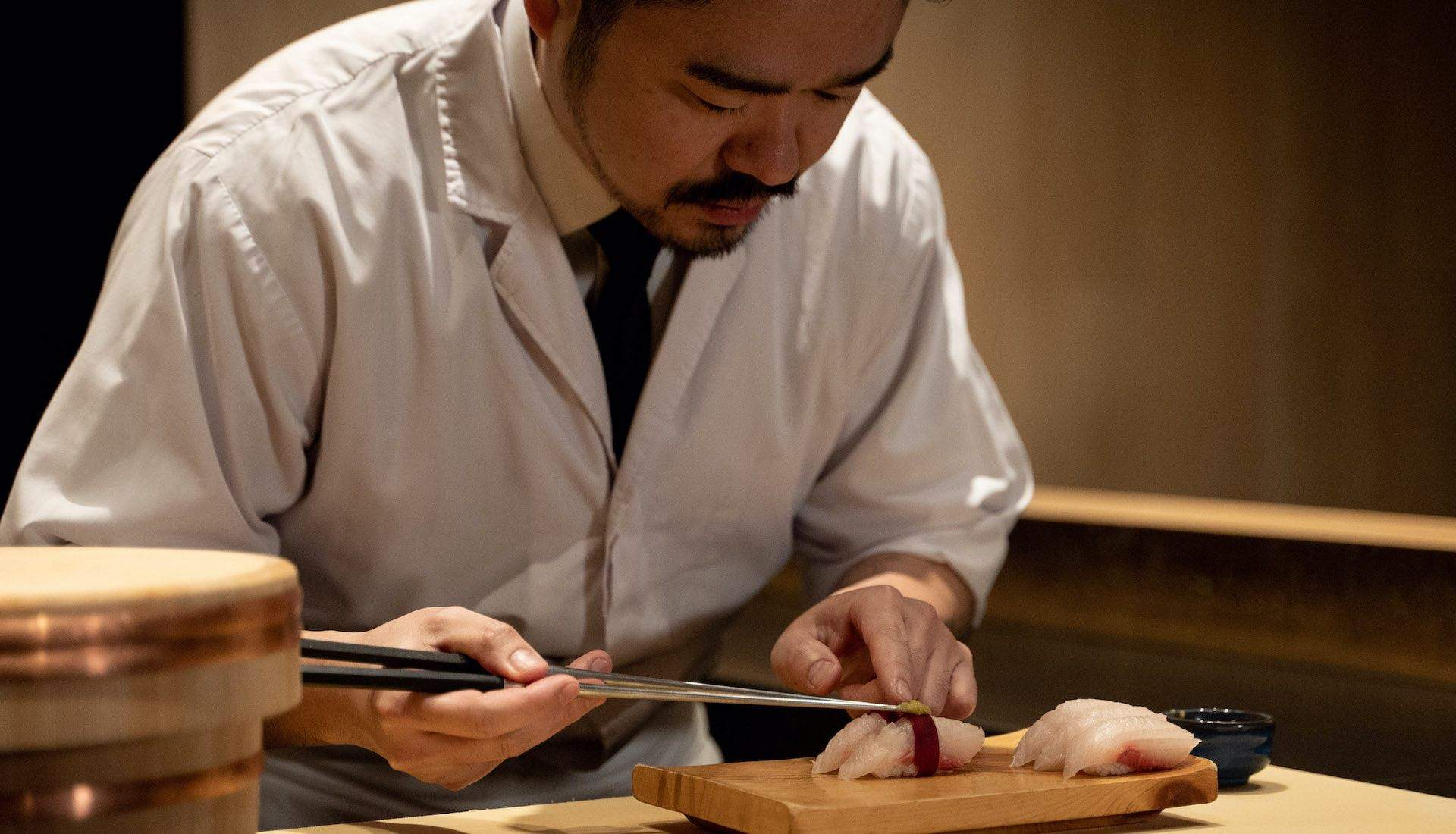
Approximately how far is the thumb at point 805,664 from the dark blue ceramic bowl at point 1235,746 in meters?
0.36

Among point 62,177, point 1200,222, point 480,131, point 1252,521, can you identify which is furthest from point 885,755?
point 1200,222

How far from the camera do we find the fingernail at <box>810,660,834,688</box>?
1.52 m

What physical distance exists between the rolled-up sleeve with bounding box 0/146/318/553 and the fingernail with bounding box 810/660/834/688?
60 cm

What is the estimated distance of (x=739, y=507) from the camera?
6.42 ft

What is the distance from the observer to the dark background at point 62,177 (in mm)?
3258

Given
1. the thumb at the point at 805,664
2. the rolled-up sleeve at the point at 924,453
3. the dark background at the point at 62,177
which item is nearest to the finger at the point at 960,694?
the thumb at the point at 805,664

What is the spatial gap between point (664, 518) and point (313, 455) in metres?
0.43

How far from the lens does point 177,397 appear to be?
1.54 meters

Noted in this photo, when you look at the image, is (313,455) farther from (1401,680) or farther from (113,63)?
(113,63)

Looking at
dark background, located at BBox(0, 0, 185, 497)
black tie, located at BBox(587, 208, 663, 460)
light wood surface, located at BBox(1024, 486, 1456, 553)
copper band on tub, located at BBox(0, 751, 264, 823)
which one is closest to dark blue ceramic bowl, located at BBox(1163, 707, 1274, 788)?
black tie, located at BBox(587, 208, 663, 460)

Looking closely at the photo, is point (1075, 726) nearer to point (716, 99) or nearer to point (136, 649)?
point (716, 99)

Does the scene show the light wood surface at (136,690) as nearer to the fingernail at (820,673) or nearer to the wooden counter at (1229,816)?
the wooden counter at (1229,816)

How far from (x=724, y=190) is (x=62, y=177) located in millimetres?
2242

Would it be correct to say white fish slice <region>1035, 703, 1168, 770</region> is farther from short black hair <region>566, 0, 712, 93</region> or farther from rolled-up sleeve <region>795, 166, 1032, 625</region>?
short black hair <region>566, 0, 712, 93</region>
